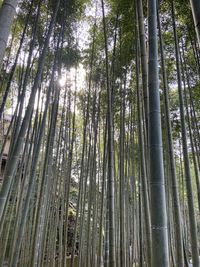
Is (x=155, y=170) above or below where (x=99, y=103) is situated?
below

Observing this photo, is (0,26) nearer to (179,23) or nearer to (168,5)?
(168,5)

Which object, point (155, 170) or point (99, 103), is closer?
point (155, 170)

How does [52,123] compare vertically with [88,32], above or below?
below

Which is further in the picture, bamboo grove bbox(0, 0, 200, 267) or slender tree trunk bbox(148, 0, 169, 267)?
bamboo grove bbox(0, 0, 200, 267)

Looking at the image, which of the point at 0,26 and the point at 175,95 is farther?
the point at 175,95

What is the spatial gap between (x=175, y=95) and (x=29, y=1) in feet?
14.6

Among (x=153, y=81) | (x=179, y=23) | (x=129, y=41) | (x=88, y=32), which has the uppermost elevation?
(x=88, y=32)

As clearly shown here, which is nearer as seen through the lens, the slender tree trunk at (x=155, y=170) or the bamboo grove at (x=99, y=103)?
the slender tree trunk at (x=155, y=170)

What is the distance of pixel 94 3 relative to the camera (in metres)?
4.94

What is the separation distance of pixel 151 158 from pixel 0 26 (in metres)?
1.08

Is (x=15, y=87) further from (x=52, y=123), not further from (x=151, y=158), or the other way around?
(x=151, y=158)

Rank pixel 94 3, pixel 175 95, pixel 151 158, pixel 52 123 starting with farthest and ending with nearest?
pixel 175 95
pixel 94 3
pixel 52 123
pixel 151 158

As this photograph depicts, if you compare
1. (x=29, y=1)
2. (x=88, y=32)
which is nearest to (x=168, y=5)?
(x=88, y=32)

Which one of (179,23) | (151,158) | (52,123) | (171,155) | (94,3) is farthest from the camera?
(94,3)
